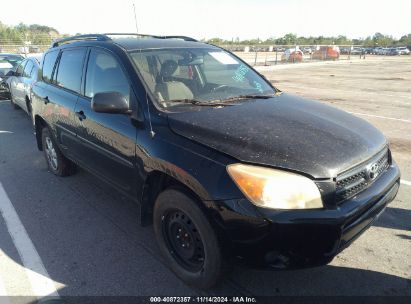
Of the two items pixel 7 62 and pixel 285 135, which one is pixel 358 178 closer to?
pixel 285 135

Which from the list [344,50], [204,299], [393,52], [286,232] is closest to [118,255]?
[204,299]

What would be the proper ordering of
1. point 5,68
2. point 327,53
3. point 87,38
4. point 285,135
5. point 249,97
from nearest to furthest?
point 285,135
point 249,97
point 87,38
point 5,68
point 327,53

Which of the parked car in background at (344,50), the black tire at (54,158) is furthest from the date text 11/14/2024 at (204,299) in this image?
the parked car in background at (344,50)

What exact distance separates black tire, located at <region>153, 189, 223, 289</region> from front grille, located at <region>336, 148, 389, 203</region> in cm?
89

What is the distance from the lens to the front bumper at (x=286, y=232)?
6.84 feet

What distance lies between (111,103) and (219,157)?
3.65ft

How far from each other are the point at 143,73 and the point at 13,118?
25.6ft

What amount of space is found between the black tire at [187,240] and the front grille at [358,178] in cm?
89

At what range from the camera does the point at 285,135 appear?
8.16 ft

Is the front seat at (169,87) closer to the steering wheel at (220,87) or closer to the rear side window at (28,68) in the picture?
the steering wheel at (220,87)

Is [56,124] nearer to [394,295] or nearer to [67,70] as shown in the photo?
[67,70]

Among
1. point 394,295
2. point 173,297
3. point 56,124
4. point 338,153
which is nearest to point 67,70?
point 56,124

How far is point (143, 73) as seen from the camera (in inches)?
119

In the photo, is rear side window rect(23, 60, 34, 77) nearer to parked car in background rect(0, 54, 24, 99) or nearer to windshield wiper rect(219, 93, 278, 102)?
parked car in background rect(0, 54, 24, 99)
